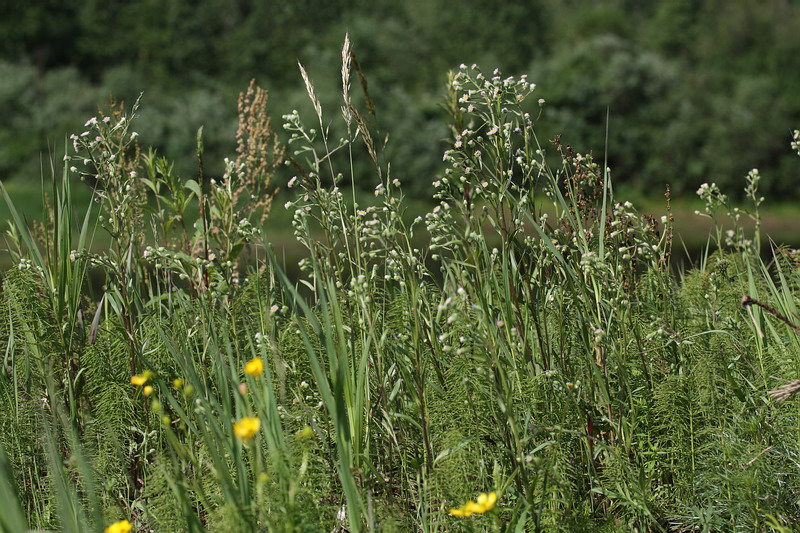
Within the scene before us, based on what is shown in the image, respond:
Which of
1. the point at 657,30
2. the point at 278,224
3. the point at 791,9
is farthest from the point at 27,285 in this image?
the point at 791,9

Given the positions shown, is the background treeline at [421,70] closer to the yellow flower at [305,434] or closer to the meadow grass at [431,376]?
the meadow grass at [431,376]

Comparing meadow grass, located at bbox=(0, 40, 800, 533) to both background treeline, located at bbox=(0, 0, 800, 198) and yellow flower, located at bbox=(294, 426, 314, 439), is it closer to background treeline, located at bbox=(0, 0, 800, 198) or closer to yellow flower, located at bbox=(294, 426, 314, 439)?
yellow flower, located at bbox=(294, 426, 314, 439)

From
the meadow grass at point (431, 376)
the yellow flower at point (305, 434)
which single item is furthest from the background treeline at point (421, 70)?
the yellow flower at point (305, 434)

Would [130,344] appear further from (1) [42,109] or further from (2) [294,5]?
(2) [294,5]

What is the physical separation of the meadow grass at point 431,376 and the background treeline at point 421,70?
2926cm

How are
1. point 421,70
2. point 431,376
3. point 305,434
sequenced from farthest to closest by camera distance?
point 421,70 < point 431,376 < point 305,434

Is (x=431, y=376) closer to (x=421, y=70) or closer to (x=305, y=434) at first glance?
(x=305, y=434)

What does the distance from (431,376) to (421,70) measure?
46.2 metres

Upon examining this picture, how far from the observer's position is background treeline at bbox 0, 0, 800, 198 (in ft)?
120

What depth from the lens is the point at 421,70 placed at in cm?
4712

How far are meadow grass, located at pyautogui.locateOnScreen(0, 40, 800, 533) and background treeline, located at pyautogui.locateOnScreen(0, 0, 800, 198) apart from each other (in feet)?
96.0

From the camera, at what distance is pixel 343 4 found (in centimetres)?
5422

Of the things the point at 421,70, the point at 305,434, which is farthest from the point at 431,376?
the point at 421,70

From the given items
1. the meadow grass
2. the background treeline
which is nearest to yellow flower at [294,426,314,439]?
the meadow grass
